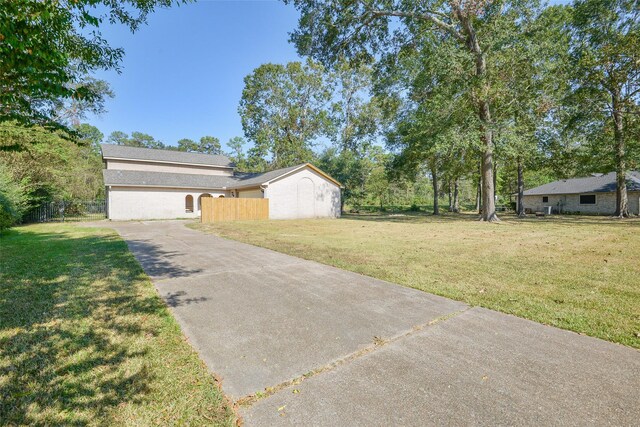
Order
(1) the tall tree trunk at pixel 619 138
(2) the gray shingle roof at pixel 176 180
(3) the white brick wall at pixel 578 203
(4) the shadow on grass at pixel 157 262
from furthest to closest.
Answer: (3) the white brick wall at pixel 578 203
(2) the gray shingle roof at pixel 176 180
(1) the tall tree trunk at pixel 619 138
(4) the shadow on grass at pixel 157 262

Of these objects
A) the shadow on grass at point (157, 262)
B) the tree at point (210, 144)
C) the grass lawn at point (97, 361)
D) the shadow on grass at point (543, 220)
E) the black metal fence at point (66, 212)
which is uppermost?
the tree at point (210, 144)

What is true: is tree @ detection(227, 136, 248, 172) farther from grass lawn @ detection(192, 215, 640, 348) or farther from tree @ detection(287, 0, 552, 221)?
grass lawn @ detection(192, 215, 640, 348)

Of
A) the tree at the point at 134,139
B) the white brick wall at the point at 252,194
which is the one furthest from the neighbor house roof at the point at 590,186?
the tree at the point at 134,139

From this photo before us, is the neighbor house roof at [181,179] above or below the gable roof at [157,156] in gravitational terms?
below

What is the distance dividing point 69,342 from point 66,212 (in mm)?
27762

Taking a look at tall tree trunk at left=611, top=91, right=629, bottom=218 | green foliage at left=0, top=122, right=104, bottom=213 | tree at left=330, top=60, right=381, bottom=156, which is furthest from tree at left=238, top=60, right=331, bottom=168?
tall tree trunk at left=611, top=91, right=629, bottom=218

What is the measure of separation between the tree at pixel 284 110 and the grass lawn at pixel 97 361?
31.1 metres

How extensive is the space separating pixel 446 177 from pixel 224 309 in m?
32.8

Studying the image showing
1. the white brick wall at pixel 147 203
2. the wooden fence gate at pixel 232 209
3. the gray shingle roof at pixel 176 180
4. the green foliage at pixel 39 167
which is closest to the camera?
the green foliage at pixel 39 167

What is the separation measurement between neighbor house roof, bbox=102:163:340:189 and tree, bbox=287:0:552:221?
1002cm

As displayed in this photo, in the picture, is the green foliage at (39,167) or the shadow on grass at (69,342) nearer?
the shadow on grass at (69,342)

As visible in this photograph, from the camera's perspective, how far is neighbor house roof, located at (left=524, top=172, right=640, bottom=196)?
26016 mm

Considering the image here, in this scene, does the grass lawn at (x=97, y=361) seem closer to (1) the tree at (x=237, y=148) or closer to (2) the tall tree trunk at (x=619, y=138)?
(2) the tall tree trunk at (x=619, y=138)

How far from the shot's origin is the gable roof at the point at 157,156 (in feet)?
90.6
